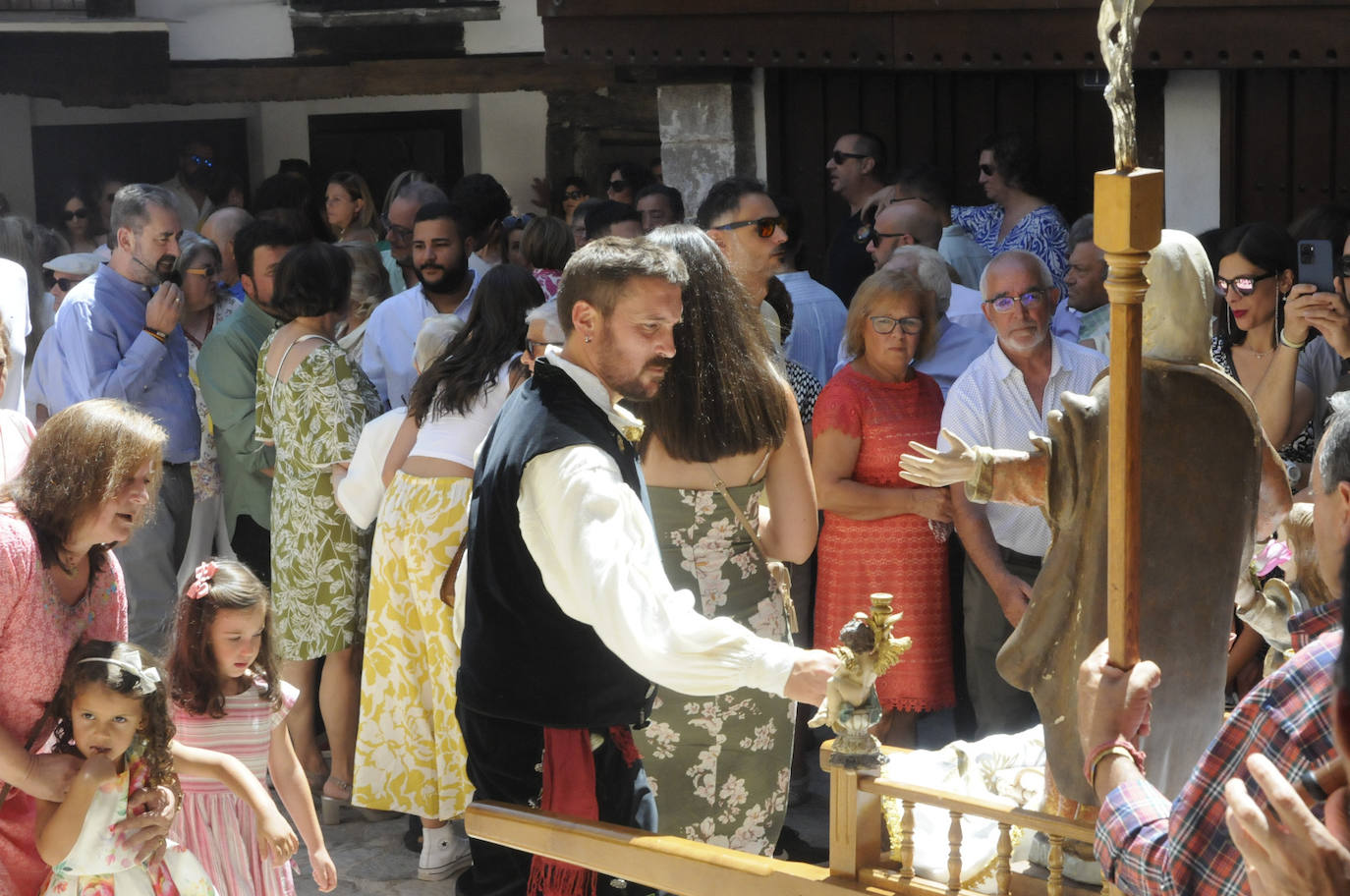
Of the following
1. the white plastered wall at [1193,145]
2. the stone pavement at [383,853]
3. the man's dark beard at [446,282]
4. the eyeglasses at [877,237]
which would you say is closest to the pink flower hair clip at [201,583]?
the stone pavement at [383,853]

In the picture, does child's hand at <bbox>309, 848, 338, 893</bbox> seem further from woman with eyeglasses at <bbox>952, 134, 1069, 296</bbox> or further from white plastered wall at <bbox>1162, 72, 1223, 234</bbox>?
white plastered wall at <bbox>1162, 72, 1223, 234</bbox>

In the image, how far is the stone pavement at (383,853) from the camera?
15.4ft

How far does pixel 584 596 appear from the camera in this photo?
2650 millimetres

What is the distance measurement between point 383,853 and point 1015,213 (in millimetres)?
3491

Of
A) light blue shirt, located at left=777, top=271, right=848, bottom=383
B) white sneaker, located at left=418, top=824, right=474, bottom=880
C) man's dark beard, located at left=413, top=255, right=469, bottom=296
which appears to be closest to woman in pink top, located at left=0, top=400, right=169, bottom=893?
white sneaker, located at left=418, top=824, right=474, bottom=880

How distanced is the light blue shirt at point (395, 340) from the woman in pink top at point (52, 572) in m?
2.47

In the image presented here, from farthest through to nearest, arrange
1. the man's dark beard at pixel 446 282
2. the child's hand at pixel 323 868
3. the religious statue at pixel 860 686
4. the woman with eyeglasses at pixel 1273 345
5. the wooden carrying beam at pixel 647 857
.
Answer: the man's dark beard at pixel 446 282
the woman with eyeglasses at pixel 1273 345
the child's hand at pixel 323 868
the wooden carrying beam at pixel 647 857
the religious statue at pixel 860 686

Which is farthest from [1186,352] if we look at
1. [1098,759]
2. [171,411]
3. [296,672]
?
[171,411]

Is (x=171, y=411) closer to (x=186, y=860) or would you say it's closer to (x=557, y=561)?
(x=186, y=860)

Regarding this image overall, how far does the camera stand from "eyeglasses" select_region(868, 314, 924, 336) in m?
4.74

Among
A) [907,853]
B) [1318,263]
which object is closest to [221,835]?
[907,853]

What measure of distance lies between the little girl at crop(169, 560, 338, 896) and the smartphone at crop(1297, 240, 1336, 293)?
2.92m

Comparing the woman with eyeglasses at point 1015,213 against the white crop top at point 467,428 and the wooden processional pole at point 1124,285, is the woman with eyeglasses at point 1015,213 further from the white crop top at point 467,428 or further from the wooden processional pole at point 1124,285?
the wooden processional pole at point 1124,285

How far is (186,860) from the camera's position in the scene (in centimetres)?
341
